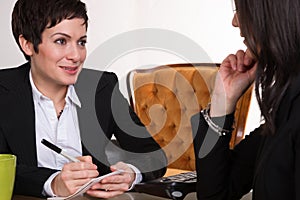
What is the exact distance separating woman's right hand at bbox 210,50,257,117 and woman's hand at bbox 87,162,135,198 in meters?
0.28

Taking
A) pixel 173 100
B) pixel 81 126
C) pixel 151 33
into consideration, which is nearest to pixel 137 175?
pixel 81 126

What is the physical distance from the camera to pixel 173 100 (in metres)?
2.12

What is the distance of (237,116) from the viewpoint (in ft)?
6.14

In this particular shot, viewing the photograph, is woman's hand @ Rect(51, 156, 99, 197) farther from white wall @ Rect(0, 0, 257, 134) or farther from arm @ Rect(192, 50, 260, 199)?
white wall @ Rect(0, 0, 257, 134)

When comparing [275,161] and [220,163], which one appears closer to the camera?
[275,161]

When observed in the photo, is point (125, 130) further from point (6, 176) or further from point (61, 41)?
point (6, 176)

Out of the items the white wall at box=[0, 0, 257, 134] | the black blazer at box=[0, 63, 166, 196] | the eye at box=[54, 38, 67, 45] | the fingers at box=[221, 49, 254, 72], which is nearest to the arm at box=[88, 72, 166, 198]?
the black blazer at box=[0, 63, 166, 196]

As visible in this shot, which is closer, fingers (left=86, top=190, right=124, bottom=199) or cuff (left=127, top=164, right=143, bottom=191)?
fingers (left=86, top=190, right=124, bottom=199)

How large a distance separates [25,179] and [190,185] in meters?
0.43

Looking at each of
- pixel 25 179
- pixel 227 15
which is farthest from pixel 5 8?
pixel 25 179

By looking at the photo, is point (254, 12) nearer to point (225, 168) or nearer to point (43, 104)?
point (225, 168)

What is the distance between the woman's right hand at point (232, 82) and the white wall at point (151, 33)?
155 cm

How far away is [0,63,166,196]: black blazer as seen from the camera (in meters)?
1.47

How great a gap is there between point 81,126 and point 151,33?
75.3 inches
